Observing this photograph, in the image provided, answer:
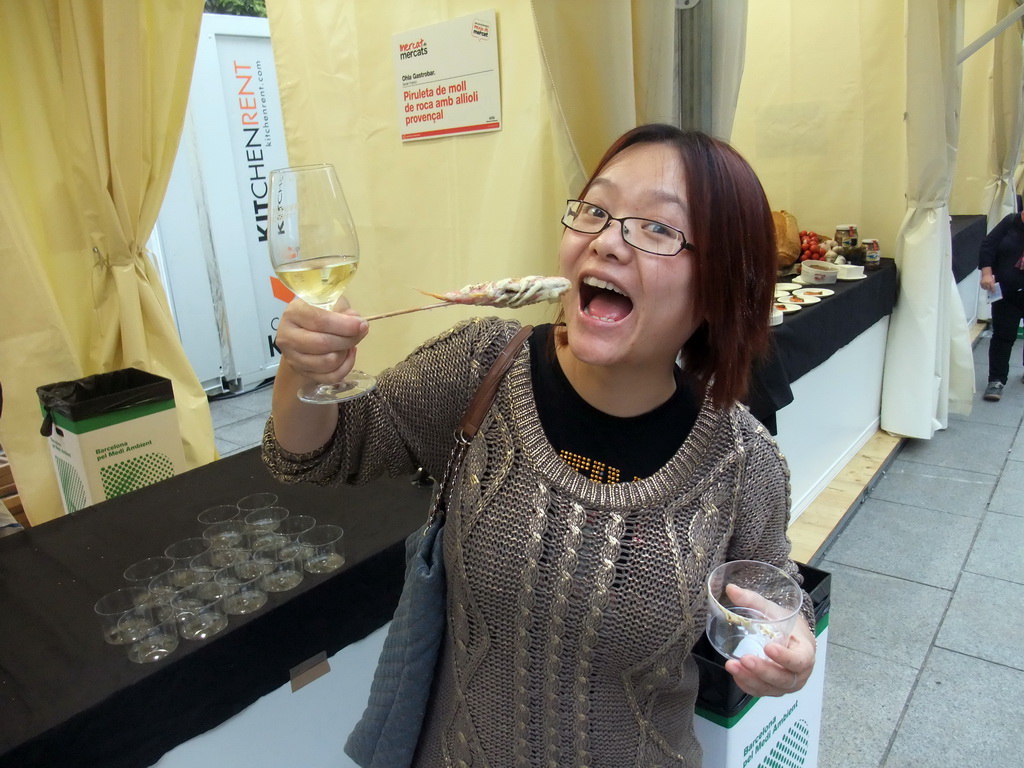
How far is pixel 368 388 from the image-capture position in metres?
0.95

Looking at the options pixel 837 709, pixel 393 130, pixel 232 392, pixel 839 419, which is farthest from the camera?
pixel 232 392

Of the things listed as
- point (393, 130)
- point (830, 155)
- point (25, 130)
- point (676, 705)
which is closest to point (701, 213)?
point (676, 705)

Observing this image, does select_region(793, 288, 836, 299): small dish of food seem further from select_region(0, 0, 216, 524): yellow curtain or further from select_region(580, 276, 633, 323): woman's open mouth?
select_region(0, 0, 216, 524): yellow curtain

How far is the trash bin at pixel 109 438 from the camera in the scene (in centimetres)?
219

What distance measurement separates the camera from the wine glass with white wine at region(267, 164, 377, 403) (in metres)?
0.89

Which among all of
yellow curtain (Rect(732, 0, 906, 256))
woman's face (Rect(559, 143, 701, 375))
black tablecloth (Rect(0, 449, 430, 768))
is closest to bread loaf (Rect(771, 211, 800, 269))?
yellow curtain (Rect(732, 0, 906, 256))

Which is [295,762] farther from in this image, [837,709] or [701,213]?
[837,709]

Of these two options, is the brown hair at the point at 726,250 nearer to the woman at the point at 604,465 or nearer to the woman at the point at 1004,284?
the woman at the point at 604,465

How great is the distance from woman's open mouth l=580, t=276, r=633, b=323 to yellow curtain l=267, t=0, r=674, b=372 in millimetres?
1090

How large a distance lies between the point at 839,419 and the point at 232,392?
15.6 feet

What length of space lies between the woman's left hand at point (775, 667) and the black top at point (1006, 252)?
5647mm

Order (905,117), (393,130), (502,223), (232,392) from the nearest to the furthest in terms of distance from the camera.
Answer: (502,223) < (393,130) < (905,117) < (232,392)

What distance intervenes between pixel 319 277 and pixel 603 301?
1.46 feet

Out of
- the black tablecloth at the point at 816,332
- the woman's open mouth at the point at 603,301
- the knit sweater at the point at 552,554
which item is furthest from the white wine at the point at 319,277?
the black tablecloth at the point at 816,332
